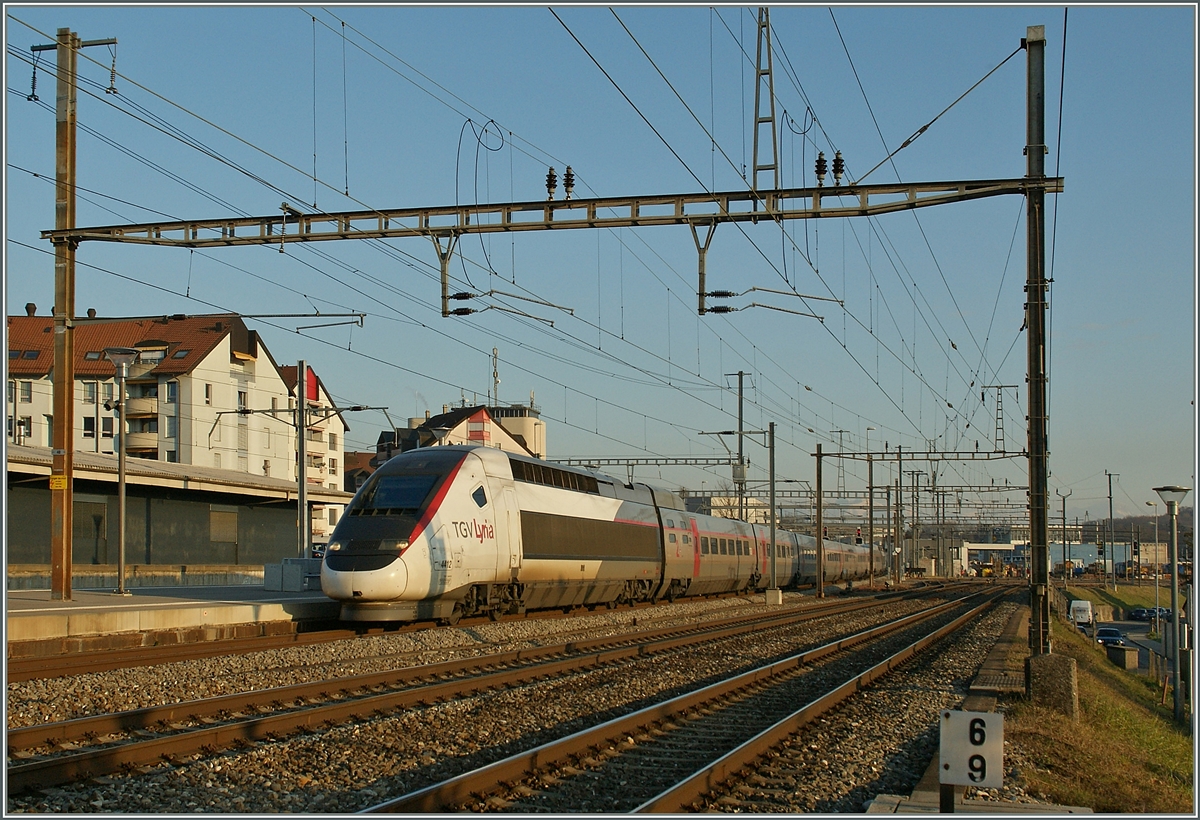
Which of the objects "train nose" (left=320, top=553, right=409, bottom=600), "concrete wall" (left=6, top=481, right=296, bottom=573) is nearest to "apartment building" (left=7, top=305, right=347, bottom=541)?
"concrete wall" (left=6, top=481, right=296, bottom=573)

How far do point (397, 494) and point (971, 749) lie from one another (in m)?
15.1

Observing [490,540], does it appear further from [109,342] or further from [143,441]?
[109,342]

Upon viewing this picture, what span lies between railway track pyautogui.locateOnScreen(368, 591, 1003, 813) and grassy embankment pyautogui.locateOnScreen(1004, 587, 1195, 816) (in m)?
2.27

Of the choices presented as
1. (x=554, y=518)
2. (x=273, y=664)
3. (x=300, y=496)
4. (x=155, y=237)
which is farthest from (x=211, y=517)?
(x=273, y=664)

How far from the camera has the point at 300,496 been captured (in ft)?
97.5

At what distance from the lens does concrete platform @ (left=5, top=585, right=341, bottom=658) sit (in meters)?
17.4

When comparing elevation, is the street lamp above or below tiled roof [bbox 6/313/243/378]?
below

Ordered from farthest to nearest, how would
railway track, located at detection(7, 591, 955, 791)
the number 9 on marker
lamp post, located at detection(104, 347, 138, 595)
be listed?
lamp post, located at detection(104, 347, 138, 595)
railway track, located at detection(7, 591, 955, 791)
the number 9 on marker

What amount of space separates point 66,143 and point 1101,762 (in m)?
20.6

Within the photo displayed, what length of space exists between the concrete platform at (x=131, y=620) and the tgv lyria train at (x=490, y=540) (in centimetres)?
193

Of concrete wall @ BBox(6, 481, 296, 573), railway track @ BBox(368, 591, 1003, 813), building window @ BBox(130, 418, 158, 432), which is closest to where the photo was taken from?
railway track @ BBox(368, 591, 1003, 813)

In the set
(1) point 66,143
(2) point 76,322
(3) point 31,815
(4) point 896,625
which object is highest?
(1) point 66,143

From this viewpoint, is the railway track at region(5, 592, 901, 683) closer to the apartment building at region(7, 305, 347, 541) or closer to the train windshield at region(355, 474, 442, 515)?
the train windshield at region(355, 474, 442, 515)

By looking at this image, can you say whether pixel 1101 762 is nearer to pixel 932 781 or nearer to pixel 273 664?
pixel 932 781
